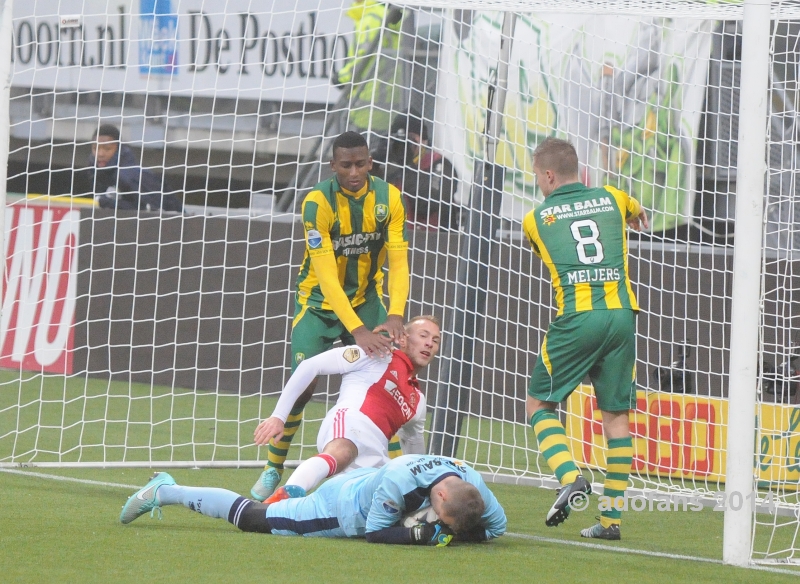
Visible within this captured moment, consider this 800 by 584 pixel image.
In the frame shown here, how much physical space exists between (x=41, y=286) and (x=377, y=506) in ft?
20.0

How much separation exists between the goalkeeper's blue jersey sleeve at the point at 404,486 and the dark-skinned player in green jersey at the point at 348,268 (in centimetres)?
104

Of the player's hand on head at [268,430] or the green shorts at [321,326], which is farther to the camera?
the green shorts at [321,326]

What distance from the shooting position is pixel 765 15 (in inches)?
160

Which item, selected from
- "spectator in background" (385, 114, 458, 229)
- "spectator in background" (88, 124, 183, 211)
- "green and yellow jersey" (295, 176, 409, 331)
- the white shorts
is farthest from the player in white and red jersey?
"spectator in background" (88, 124, 183, 211)

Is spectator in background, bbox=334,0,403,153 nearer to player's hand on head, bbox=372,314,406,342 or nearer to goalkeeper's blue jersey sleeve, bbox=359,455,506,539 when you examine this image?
player's hand on head, bbox=372,314,406,342

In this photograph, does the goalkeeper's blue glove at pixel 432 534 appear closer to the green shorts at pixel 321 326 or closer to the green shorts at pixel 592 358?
the green shorts at pixel 592 358

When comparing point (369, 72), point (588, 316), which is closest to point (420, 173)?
point (369, 72)

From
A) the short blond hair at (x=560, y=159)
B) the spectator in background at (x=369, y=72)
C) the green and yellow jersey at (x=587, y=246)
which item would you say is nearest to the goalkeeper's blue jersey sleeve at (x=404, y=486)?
the green and yellow jersey at (x=587, y=246)

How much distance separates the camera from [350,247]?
18.4 feet

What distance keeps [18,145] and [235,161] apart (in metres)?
2.23

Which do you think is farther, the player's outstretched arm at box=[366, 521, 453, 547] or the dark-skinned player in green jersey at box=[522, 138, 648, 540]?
the dark-skinned player in green jersey at box=[522, 138, 648, 540]

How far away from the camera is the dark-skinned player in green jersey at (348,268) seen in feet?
17.6

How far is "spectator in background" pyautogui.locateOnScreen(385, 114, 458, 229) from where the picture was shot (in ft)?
27.6

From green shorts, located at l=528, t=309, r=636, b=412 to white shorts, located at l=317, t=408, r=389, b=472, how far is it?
2.18ft
